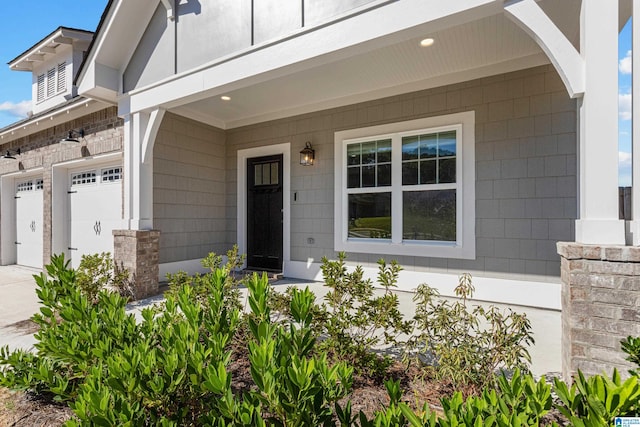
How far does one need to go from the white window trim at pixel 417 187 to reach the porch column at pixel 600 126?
233 centimetres

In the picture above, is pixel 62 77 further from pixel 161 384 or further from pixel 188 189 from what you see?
pixel 161 384

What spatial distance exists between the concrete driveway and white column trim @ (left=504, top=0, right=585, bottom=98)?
218 inches

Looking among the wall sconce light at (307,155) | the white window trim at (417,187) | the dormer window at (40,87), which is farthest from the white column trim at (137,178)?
the dormer window at (40,87)

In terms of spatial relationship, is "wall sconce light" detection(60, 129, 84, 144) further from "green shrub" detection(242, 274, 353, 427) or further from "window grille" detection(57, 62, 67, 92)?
"green shrub" detection(242, 274, 353, 427)

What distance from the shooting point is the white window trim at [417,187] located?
475 cm

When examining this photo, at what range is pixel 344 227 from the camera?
229 inches

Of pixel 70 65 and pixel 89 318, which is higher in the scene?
pixel 70 65

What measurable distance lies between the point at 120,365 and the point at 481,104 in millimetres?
5105

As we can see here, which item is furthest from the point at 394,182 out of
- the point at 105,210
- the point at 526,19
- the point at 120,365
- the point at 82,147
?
the point at 82,147

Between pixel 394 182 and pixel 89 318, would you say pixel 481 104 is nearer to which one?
pixel 394 182

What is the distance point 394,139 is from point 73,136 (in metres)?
6.40

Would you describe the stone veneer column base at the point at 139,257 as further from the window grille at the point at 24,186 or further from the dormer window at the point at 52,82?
the window grille at the point at 24,186

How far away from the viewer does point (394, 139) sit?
5387 mm

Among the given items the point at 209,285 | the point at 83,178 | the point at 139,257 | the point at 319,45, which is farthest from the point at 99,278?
the point at 319,45
